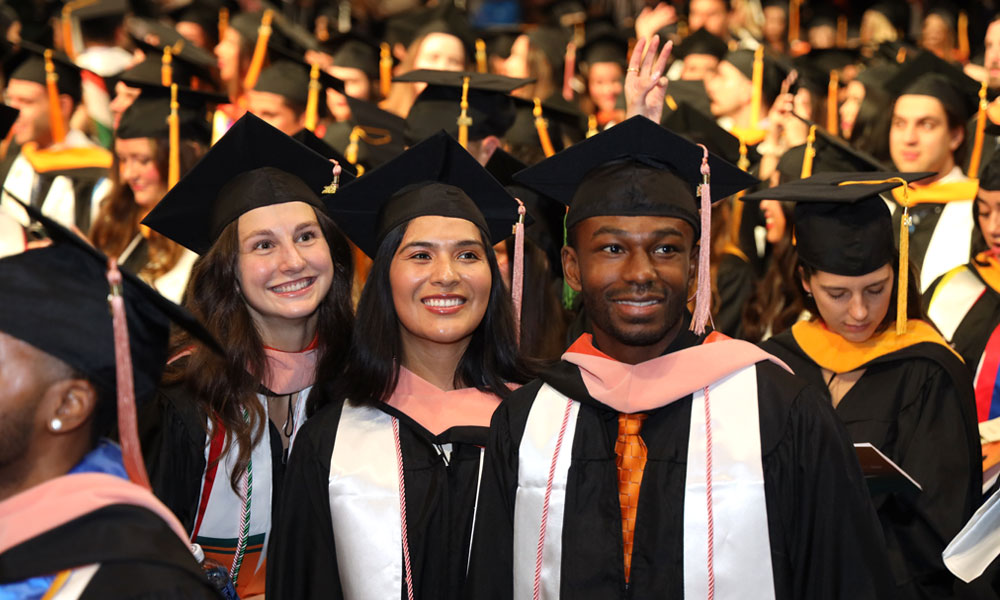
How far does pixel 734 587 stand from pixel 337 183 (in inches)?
68.1

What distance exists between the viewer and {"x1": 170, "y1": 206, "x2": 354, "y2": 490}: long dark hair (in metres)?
3.01

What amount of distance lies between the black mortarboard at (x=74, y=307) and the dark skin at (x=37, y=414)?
0.02 meters

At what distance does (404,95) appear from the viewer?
22.7 feet

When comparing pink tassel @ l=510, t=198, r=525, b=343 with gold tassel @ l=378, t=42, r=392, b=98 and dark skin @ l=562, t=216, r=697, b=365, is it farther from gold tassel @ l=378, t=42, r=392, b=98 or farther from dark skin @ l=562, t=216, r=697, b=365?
gold tassel @ l=378, t=42, r=392, b=98

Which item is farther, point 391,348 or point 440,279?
point 391,348

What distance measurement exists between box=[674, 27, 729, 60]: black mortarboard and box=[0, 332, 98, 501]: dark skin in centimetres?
671

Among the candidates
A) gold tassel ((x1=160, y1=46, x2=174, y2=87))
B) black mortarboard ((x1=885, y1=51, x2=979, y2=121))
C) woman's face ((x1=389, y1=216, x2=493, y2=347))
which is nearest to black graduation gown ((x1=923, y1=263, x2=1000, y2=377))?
black mortarboard ((x1=885, y1=51, x2=979, y2=121))

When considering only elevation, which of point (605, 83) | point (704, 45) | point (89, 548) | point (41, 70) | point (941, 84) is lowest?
point (89, 548)

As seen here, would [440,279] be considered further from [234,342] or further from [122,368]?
[122,368]

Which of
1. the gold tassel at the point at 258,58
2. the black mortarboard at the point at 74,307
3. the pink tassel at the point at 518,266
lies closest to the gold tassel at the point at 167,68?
the gold tassel at the point at 258,58

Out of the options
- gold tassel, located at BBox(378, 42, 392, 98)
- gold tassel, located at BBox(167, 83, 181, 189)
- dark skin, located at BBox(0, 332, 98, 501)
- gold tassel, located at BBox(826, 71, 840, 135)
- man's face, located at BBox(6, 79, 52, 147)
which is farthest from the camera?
gold tassel, located at BBox(378, 42, 392, 98)

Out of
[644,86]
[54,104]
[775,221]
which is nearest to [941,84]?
[775,221]

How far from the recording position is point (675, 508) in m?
2.44

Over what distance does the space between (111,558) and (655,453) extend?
4.03 feet
